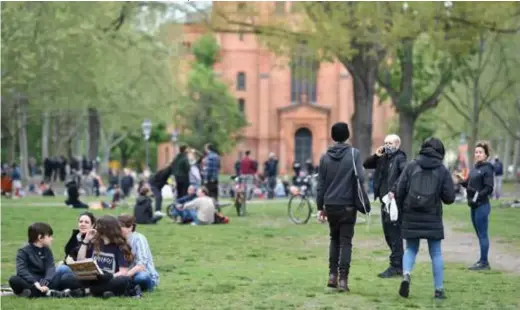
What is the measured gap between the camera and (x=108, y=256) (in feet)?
43.6

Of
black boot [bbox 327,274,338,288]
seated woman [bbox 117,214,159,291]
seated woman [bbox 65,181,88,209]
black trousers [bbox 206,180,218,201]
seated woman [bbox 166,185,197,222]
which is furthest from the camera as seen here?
seated woman [bbox 65,181,88,209]

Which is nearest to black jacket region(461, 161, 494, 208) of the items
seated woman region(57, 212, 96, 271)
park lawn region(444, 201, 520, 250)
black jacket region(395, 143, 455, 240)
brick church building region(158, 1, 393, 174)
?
black jacket region(395, 143, 455, 240)

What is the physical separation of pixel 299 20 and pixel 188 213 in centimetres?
900

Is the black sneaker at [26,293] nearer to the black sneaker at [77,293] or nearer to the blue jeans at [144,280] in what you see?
the black sneaker at [77,293]

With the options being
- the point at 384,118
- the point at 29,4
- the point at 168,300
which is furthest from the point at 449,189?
the point at 384,118

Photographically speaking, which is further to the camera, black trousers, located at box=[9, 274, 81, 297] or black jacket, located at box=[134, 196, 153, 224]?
black jacket, located at box=[134, 196, 153, 224]

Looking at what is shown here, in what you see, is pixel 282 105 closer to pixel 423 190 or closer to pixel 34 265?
pixel 34 265

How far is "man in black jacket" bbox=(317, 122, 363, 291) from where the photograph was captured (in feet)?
44.0

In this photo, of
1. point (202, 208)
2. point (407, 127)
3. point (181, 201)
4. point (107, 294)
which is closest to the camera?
point (107, 294)

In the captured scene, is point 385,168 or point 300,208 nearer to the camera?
point 385,168

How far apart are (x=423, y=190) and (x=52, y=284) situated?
4.09 meters

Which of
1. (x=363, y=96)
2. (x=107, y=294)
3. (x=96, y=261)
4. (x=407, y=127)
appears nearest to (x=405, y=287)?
(x=107, y=294)

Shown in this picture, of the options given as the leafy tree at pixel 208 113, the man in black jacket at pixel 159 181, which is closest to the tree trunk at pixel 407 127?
the man in black jacket at pixel 159 181

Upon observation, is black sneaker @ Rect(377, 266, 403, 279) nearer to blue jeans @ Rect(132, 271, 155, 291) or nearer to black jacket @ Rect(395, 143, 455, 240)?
black jacket @ Rect(395, 143, 455, 240)
